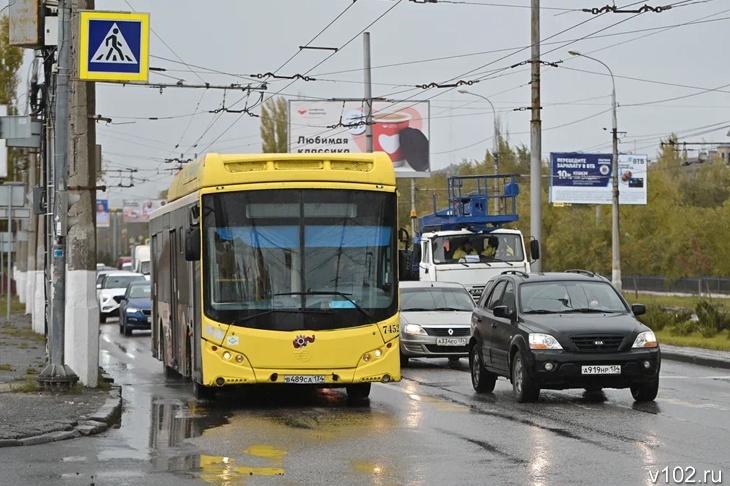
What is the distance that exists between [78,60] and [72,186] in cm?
171

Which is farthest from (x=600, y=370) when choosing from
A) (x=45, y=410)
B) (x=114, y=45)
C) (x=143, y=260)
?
(x=143, y=260)

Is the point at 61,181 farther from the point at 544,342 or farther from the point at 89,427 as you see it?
the point at 544,342

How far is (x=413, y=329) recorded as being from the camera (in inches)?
954

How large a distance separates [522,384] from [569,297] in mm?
1657

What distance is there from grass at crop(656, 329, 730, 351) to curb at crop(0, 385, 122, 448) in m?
15.9

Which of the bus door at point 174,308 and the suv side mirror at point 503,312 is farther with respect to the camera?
the bus door at point 174,308

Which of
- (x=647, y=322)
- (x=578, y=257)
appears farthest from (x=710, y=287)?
(x=647, y=322)

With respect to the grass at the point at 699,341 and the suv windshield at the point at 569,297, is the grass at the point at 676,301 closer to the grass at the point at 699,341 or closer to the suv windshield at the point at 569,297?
the grass at the point at 699,341

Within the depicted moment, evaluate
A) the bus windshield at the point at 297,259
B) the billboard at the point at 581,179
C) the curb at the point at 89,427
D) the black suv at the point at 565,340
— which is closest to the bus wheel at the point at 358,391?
the bus windshield at the point at 297,259

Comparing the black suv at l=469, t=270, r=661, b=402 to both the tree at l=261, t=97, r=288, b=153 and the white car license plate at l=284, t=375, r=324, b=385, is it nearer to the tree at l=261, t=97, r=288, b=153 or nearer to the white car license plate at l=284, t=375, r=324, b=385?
the white car license plate at l=284, t=375, r=324, b=385

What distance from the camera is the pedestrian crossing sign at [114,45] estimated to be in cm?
1758

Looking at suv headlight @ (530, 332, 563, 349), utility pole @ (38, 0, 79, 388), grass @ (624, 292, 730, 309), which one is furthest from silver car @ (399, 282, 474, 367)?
grass @ (624, 292, 730, 309)

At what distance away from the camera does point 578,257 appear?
70.6m

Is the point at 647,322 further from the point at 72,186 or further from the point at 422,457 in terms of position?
the point at 422,457
